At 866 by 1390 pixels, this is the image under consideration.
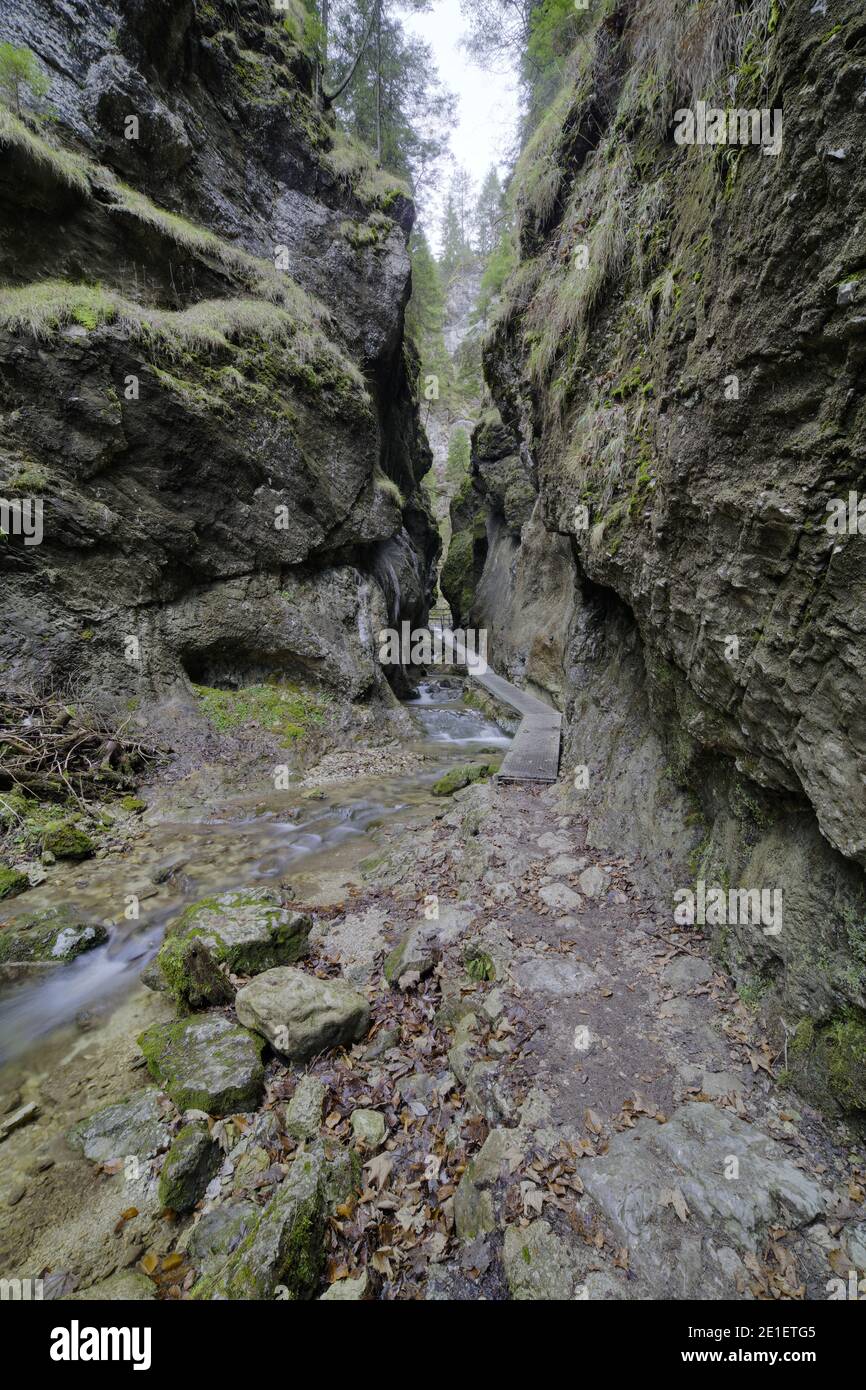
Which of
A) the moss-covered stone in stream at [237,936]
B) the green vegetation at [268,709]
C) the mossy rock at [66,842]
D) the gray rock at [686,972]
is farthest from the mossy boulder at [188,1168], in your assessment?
the green vegetation at [268,709]

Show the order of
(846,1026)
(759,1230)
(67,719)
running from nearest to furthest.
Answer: (759,1230), (846,1026), (67,719)

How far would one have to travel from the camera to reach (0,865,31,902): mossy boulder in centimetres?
651

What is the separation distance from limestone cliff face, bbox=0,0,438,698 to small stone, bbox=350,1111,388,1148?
953 centimetres

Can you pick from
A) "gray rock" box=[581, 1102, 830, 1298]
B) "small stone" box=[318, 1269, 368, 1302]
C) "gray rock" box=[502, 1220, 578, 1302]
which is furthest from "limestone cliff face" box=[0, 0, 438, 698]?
"gray rock" box=[581, 1102, 830, 1298]

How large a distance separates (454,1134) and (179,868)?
5559mm

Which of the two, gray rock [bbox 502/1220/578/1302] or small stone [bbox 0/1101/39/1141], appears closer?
gray rock [bbox 502/1220/578/1302]

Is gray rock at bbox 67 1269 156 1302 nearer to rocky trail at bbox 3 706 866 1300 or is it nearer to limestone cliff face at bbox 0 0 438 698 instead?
rocky trail at bbox 3 706 866 1300

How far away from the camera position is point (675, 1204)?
2.44 metres

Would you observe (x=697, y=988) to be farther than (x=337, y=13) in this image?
No

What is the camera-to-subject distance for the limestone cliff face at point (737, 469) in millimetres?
2625

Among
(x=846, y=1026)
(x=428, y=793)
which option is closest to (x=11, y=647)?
(x=428, y=793)

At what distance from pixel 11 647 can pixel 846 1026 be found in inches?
476

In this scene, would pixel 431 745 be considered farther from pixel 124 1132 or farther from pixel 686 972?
pixel 124 1132
